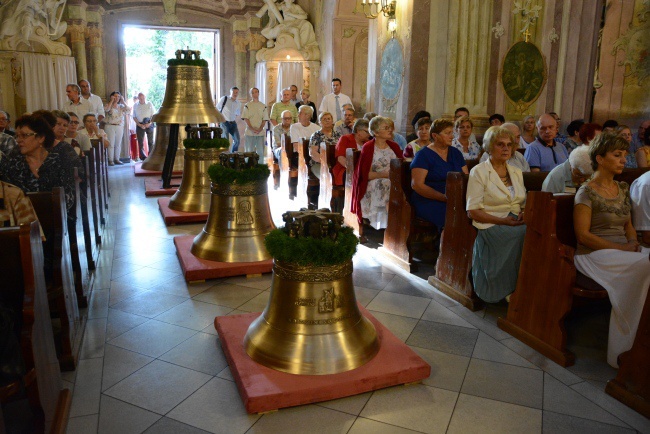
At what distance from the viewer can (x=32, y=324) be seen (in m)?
2.28

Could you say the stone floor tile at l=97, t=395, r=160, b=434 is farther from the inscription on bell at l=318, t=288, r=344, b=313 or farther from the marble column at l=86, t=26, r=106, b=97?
the marble column at l=86, t=26, r=106, b=97

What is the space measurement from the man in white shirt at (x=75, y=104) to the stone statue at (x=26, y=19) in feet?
8.33

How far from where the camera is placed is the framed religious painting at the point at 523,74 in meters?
8.21

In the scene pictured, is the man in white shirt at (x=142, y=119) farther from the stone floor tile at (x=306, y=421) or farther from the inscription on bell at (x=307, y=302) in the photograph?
the stone floor tile at (x=306, y=421)

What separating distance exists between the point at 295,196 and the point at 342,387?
5.93m

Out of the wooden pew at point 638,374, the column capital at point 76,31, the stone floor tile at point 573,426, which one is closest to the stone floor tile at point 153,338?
the stone floor tile at point 573,426

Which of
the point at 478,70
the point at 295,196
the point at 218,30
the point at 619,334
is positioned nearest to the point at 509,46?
the point at 478,70

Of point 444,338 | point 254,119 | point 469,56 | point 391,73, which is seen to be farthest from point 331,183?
point 254,119

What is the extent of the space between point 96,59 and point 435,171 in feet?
39.4

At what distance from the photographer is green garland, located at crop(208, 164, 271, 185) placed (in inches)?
183

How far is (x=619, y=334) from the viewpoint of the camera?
Result: 10.3 feet

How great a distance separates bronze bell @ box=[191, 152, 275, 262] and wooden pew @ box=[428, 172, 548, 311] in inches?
62.0

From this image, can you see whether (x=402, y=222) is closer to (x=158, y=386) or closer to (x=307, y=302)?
(x=307, y=302)

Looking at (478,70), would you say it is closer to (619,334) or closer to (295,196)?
(295,196)
